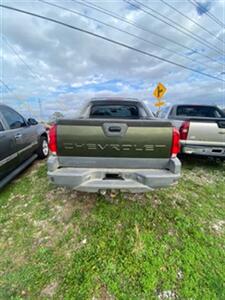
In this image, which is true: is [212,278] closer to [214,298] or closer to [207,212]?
[214,298]

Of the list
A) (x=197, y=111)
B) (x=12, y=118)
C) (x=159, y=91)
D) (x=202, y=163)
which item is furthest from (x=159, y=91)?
(x=12, y=118)

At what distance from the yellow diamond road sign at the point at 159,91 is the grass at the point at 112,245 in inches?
337

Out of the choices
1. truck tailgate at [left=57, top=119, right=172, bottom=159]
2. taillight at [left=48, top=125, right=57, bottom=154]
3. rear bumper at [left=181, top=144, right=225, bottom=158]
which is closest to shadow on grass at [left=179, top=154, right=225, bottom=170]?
rear bumper at [left=181, top=144, right=225, bottom=158]

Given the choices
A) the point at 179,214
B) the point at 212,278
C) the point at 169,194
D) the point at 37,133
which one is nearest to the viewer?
the point at 212,278

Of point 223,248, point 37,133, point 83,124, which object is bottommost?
point 223,248

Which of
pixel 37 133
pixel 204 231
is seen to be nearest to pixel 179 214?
pixel 204 231

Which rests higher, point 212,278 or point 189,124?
point 189,124

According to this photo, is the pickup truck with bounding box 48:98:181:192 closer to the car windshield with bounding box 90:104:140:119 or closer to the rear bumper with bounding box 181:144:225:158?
the car windshield with bounding box 90:104:140:119

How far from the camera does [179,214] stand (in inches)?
119

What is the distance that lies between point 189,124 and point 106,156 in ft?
9.40

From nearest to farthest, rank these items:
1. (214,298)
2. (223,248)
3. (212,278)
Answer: (214,298)
(212,278)
(223,248)

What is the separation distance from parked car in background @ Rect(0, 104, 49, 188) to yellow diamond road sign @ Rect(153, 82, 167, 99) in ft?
26.5

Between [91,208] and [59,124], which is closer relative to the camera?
[59,124]

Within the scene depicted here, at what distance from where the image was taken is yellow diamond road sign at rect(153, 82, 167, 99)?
11108mm
